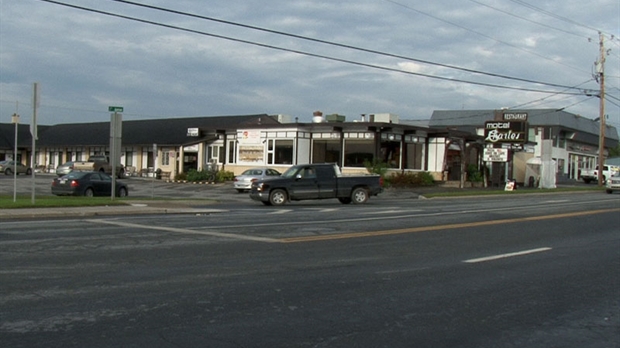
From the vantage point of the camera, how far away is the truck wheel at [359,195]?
1117 inches

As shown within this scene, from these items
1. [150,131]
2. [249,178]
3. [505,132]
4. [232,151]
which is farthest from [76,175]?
[150,131]

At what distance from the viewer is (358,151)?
44.7m

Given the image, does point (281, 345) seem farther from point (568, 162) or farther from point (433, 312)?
point (568, 162)

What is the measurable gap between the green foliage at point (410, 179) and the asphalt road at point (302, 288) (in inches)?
1049

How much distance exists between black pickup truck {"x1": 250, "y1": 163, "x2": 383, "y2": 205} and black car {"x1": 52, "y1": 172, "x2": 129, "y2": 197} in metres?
9.06

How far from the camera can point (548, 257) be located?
39.3 feet

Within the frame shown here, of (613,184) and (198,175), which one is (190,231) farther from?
(613,184)

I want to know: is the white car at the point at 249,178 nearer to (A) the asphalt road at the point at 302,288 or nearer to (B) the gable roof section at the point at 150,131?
(B) the gable roof section at the point at 150,131

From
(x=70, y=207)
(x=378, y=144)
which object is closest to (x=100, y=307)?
(x=70, y=207)

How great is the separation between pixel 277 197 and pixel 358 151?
18419mm

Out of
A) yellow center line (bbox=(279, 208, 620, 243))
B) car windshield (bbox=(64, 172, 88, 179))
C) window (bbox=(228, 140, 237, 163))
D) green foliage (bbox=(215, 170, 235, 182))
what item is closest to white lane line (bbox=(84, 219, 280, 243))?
yellow center line (bbox=(279, 208, 620, 243))

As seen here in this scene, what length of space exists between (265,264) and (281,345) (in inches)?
171

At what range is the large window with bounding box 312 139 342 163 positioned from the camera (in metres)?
45.6

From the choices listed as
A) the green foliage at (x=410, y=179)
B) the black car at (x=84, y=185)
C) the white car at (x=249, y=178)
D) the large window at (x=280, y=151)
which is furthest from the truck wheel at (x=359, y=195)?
the large window at (x=280, y=151)
